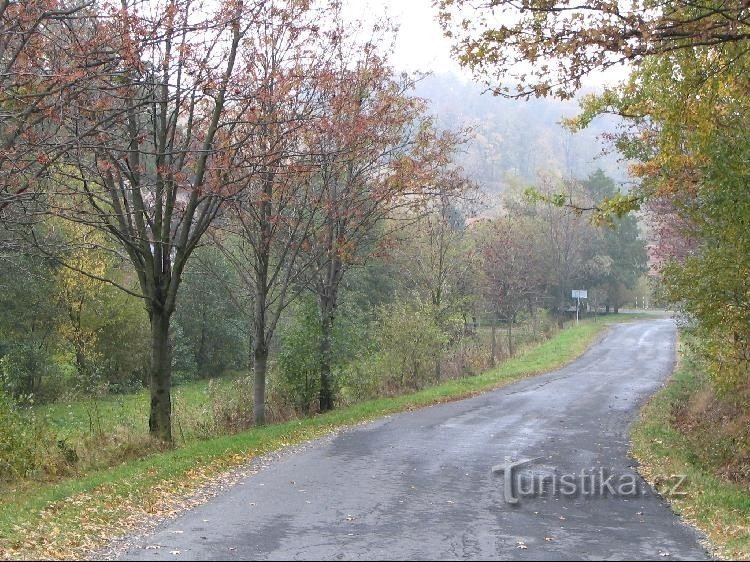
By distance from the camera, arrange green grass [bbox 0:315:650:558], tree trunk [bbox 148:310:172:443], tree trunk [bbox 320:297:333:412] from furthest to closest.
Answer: tree trunk [bbox 320:297:333:412]
tree trunk [bbox 148:310:172:443]
green grass [bbox 0:315:650:558]

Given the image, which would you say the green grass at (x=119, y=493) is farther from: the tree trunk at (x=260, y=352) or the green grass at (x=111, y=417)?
the green grass at (x=111, y=417)

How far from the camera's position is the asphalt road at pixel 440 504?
7.00 meters

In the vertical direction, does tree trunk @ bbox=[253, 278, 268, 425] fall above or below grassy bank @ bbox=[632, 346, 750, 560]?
above

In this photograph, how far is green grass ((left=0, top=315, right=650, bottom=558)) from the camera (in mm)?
7471

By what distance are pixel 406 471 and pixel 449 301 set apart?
1859cm

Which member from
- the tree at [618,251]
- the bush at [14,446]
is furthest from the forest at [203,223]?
the tree at [618,251]

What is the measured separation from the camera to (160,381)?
1416cm

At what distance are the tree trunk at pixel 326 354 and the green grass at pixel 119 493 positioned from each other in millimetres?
1169

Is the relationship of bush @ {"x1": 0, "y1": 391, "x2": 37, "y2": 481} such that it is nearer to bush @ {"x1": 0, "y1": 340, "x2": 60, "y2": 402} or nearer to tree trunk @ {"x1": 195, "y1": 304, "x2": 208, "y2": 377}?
bush @ {"x1": 0, "y1": 340, "x2": 60, "y2": 402}

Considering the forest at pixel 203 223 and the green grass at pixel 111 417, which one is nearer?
the forest at pixel 203 223

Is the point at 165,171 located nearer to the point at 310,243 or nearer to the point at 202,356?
the point at 310,243

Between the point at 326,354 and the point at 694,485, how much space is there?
1087 centimetres

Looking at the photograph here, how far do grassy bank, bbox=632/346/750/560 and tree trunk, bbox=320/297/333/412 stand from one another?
7.71 meters

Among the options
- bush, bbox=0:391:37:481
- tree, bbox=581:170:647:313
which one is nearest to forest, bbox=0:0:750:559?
bush, bbox=0:391:37:481
